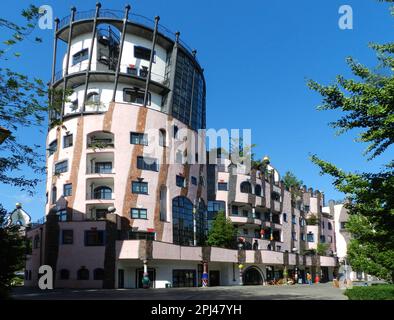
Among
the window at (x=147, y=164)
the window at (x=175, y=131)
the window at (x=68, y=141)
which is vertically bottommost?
the window at (x=147, y=164)

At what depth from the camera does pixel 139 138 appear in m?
47.3

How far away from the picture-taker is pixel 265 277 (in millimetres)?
57531

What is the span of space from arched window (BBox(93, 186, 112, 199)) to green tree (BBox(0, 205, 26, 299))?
32004 millimetres

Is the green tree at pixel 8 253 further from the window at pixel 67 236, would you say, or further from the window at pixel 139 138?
the window at pixel 139 138

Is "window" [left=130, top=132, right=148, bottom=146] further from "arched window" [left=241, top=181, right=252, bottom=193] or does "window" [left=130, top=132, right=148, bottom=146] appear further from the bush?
the bush

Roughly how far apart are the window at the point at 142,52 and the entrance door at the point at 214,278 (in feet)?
82.8

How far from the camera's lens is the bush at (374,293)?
21.0 meters

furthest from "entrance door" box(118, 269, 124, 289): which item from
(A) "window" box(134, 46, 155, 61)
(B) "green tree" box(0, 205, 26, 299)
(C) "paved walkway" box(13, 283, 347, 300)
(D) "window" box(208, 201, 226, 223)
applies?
(B) "green tree" box(0, 205, 26, 299)

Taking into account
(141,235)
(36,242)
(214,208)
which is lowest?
(36,242)

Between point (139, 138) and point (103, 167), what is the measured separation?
15.3 feet

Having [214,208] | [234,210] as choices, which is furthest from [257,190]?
[214,208]

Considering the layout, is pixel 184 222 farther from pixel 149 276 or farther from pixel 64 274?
pixel 64 274

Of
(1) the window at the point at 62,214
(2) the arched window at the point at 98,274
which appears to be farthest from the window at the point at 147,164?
(2) the arched window at the point at 98,274
